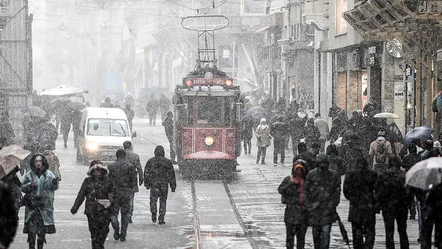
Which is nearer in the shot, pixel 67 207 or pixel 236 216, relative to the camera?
pixel 236 216

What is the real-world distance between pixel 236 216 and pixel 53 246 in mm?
5431

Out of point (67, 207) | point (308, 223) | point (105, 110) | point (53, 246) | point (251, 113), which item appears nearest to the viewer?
point (308, 223)

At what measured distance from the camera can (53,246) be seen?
18328 millimetres

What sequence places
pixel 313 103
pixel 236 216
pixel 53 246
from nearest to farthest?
1. pixel 53 246
2. pixel 236 216
3. pixel 313 103

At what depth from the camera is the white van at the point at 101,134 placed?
35344 mm

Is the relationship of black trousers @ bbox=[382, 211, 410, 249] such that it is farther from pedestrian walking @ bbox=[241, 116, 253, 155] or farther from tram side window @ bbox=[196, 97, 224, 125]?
pedestrian walking @ bbox=[241, 116, 253, 155]

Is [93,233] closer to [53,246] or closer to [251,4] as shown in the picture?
[53,246]

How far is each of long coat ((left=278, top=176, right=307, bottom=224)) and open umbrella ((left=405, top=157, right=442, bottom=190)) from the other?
183cm

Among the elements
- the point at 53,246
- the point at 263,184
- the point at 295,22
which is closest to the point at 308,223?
the point at 53,246

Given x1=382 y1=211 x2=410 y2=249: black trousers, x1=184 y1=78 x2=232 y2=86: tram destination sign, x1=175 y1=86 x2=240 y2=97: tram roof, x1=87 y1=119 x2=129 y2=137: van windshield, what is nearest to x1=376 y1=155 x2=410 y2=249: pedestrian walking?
x1=382 y1=211 x2=410 y2=249: black trousers

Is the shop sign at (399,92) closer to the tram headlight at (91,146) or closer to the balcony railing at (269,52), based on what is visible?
the tram headlight at (91,146)

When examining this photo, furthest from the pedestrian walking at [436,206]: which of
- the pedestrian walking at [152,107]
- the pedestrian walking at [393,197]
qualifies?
the pedestrian walking at [152,107]

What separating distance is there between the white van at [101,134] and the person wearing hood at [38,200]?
18.1 metres

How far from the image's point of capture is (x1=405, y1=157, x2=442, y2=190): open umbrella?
45.9 ft
